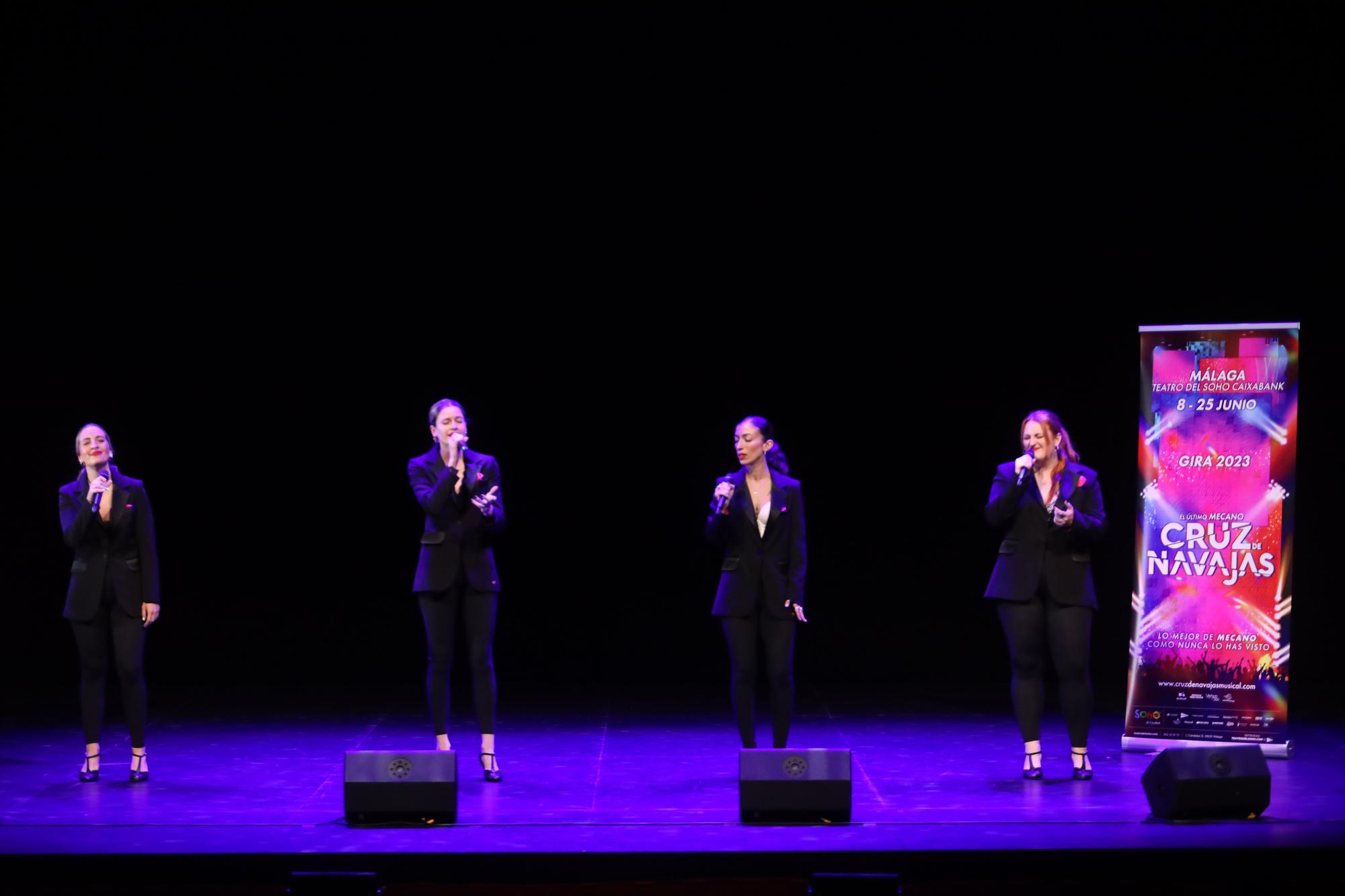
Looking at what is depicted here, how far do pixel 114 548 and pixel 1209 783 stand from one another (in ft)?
13.7

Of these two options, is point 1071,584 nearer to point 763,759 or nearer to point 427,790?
point 763,759

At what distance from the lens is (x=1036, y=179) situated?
26.6 ft

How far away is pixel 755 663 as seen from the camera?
5.70 meters

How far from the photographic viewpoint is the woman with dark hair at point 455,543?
5477 mm

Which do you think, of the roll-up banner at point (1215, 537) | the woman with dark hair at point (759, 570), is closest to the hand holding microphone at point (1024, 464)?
the woman with dark hair at point (759, 570)

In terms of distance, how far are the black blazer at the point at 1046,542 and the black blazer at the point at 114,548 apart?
11.0ft

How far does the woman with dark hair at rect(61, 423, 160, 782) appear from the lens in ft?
18.2

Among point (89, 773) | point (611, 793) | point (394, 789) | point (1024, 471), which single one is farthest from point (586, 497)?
point (394, 789)

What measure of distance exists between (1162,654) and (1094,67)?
3.27 meters

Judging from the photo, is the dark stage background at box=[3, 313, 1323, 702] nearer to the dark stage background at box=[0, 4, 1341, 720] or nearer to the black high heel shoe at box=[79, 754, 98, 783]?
the dark stage background at box=[0, 4, 1341, 720]

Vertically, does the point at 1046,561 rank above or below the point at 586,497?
below

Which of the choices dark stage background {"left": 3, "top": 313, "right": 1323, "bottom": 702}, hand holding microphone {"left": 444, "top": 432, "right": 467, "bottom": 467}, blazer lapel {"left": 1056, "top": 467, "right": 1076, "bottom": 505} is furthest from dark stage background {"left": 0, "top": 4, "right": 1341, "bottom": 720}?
blazer lapel {"left": 1056, "top": 467, "right": 1076, "bottom": 505}

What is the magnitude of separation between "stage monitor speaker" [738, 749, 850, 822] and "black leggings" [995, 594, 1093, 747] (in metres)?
1.11

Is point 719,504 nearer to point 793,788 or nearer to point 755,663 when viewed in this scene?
point 755,663
